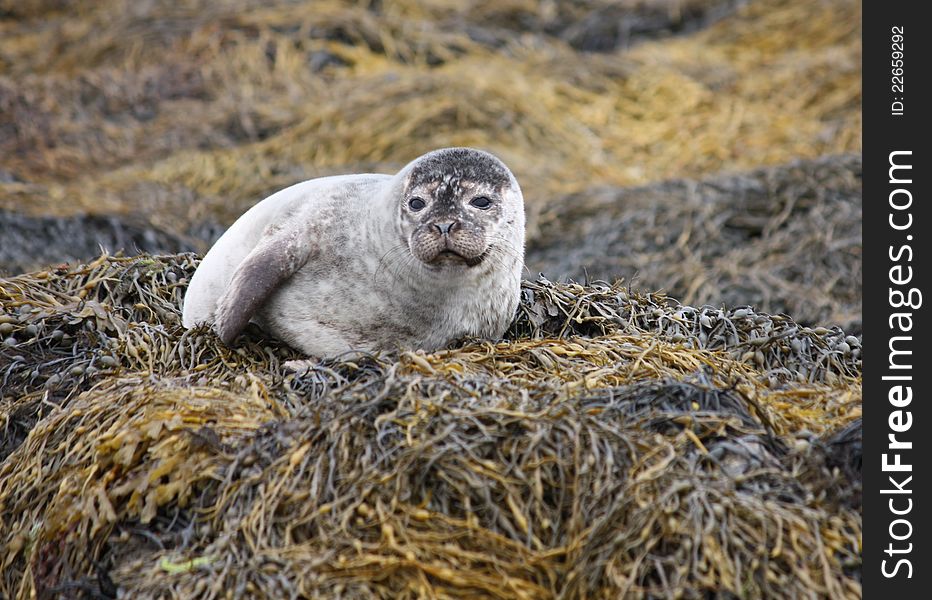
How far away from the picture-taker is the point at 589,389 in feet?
13.7

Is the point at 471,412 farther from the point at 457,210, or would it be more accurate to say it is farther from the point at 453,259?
the point at 457,210

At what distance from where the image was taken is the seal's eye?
4853 millimetres

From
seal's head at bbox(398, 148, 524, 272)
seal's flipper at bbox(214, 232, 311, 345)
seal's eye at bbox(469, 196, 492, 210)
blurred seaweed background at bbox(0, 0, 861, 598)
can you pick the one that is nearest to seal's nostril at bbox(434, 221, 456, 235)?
seal's head at bbox(398, 148, 524, 272)

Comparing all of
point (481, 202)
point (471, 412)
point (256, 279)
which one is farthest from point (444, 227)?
point (471, 412)

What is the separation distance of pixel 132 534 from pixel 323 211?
1.81m

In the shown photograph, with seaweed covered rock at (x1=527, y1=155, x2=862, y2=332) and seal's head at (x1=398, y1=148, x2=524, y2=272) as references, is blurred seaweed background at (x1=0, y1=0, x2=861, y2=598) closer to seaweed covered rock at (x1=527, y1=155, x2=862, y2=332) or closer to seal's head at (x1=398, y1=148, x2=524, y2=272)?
seaweed covered rock at (x1=527, y1=155, x2=862, y2=332)

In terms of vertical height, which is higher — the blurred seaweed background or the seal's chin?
the seal's chin

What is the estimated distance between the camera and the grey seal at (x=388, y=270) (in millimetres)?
4855

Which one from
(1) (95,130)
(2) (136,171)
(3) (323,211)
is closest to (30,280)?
(3) (323,211)

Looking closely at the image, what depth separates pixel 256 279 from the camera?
4871 millimetres

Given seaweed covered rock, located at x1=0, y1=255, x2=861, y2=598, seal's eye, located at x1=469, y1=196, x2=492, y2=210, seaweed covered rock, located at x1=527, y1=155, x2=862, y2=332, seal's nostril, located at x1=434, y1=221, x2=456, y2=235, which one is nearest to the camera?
seaweed covered rock, located at x1=0, y1=255, x2=861, y2=598

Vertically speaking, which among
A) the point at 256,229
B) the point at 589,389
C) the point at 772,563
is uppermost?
the point at 256,229

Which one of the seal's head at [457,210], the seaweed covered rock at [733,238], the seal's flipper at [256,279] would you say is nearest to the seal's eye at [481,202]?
the seal's head at [457,210]
